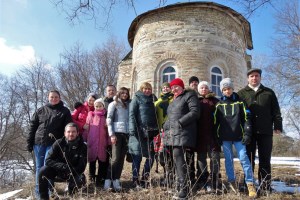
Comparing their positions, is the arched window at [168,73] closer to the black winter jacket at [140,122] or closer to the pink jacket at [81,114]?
the pink jacket at [81,114]

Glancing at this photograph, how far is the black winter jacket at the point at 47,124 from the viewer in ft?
14.7

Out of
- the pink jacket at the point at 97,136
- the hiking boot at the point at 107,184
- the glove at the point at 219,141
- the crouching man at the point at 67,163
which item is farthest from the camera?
the pink jacket at the point at 97,136

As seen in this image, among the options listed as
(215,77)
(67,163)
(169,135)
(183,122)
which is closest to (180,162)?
(169,135)

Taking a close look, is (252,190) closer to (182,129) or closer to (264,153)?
(264,153)

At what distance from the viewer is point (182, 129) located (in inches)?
150

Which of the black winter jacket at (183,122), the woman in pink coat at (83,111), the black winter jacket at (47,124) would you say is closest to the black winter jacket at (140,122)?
Answer: the black winter jacket at (183,122)

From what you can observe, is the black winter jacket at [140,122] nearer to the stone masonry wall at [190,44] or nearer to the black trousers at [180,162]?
the black trousers at [180,162]

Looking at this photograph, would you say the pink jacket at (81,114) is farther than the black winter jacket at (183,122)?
Yes


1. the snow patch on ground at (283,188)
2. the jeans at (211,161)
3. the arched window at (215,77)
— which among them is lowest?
the snow patch on ground at (283,188)

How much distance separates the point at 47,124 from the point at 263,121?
3712mm

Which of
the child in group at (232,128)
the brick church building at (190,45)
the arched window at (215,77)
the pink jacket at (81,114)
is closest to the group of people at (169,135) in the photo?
the child in group at (232,128)

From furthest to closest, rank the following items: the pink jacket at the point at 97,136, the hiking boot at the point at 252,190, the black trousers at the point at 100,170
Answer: the black trousers at the point at 100,170 → the pink jacket at the point at 97,136 → the hiking boot at the point at 252,190

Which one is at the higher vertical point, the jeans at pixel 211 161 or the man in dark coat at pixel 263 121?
the man in dark coat at pixel 263 121

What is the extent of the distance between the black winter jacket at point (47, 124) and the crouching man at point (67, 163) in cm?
33
